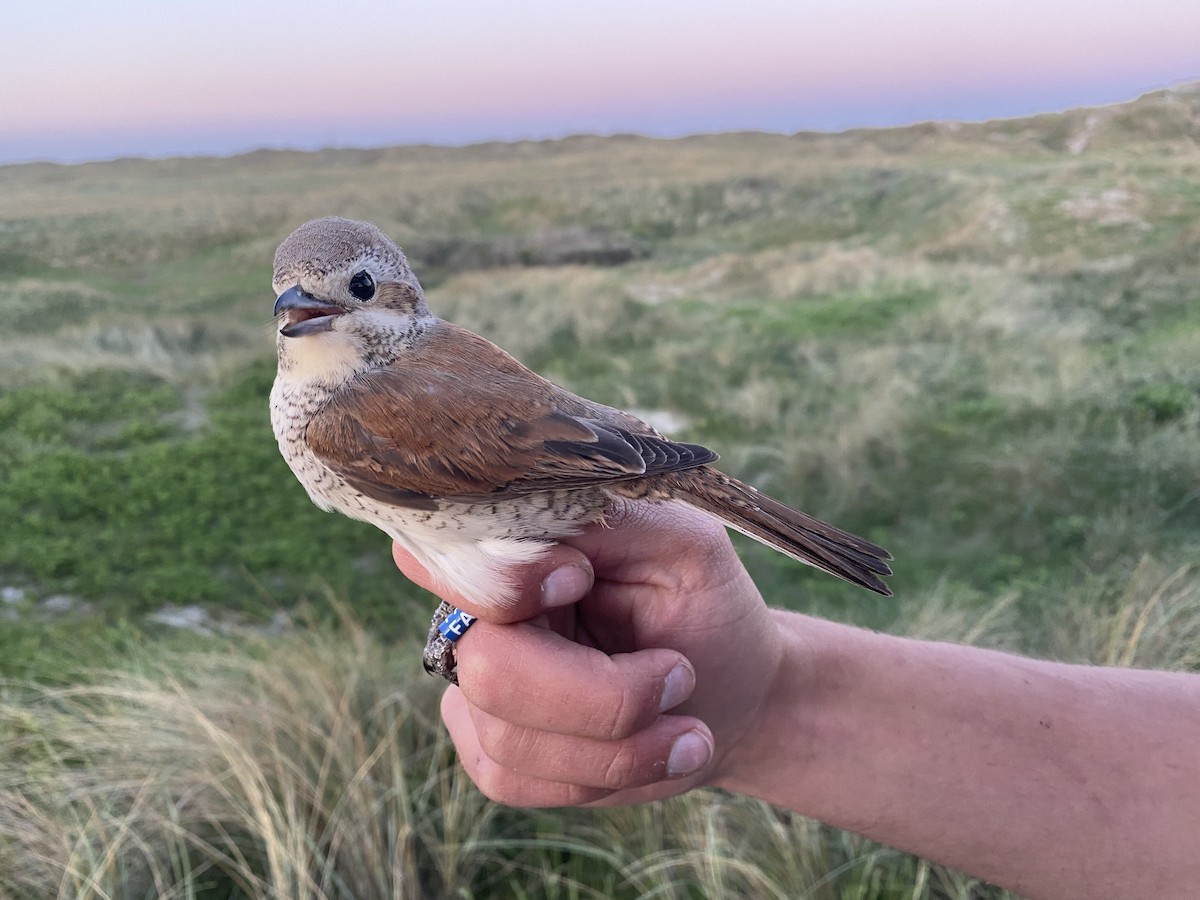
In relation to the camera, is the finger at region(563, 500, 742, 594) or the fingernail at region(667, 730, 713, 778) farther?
the finger at region(563, 500, 742, 594)

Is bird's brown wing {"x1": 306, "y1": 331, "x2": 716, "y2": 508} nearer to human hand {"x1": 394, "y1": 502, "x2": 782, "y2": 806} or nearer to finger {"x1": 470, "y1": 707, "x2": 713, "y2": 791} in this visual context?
human hand {"x1": 394, "y1": 502, "x2": 782, "y2": 806}

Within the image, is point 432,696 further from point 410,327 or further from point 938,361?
point 938,361

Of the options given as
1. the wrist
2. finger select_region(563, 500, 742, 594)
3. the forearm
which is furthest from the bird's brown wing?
the forearm

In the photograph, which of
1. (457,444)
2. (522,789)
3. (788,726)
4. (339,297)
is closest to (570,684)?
(522,789)

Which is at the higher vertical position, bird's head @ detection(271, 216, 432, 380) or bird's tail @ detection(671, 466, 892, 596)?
bird's head @ detection(271, 216, 432, 380)

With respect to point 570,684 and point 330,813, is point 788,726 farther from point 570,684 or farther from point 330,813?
point 330,813

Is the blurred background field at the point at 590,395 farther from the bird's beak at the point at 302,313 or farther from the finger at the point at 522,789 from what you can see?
the bird's beak at the point at 302,313
